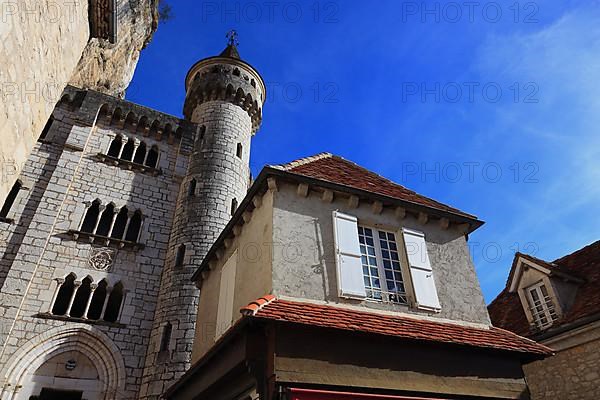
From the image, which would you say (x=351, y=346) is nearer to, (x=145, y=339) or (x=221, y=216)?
(x=145, y=339)

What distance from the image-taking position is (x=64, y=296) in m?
12.9

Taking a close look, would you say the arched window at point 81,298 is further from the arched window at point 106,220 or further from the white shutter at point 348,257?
the white shutter at point 348,257

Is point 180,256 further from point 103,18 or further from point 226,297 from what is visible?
point 103,18

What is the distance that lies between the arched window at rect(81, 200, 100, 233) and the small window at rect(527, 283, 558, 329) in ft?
49.9

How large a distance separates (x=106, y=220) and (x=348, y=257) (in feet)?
39.0

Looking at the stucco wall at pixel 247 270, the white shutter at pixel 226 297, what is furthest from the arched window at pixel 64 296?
the white shutter at pixel 226 297

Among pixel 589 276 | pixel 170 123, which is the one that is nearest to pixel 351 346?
pixel 589 276

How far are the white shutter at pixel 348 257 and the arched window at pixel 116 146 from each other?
13347mm

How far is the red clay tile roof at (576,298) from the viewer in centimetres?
951

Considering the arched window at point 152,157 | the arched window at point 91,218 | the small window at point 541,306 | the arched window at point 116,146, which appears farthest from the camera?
the arched window at point 152,157

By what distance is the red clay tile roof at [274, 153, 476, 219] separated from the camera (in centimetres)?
758

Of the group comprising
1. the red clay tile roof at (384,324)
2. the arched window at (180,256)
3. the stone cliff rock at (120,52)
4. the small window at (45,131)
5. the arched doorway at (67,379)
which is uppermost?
the stone cliff rock at (120,52)

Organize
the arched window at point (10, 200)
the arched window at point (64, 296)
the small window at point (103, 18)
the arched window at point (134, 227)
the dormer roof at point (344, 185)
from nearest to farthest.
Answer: the dormer roof at point (344, 185) → the small window at point (103, 18) → the arched window at point (64, 296) → the arched window at point (10, 200) → the arched window at point (134, 227)

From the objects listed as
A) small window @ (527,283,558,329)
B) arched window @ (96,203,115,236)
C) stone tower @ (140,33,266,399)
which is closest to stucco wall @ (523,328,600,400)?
small window @ (527,283,558,329)
